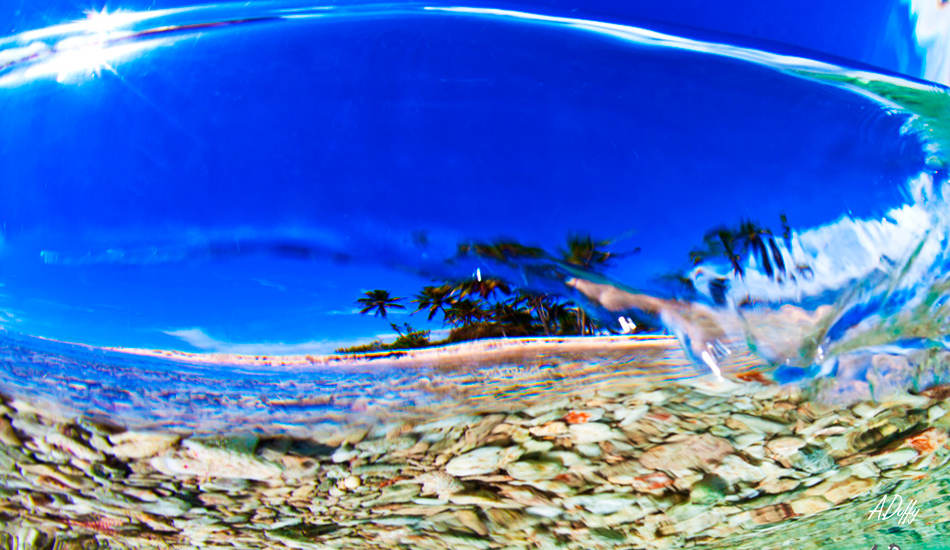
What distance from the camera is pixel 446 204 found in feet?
1.80

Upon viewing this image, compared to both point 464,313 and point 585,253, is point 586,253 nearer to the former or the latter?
point 585,253

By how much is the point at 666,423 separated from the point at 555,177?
459 millimetres

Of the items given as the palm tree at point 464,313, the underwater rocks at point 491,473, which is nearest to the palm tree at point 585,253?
the palm tree at point 464,313

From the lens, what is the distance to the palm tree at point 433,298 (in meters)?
0.57

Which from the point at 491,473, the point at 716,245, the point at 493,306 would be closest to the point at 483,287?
the point at 493,306

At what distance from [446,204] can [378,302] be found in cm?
14

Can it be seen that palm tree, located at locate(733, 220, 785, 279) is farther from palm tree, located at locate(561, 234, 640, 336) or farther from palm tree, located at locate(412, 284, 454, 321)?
palm tree, located at locate(412, 284, 454, 321)

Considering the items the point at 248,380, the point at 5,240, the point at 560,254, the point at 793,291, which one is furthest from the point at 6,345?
the point at 793,291

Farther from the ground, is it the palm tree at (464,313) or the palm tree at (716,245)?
the palm tree at (716,245)

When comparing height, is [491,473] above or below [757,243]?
below

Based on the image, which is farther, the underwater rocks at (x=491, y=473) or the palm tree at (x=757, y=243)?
the underwater rocks at (x=491, y=473)

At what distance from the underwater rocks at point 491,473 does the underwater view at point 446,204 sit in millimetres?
61

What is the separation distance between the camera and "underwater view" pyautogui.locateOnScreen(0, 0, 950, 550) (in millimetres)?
546

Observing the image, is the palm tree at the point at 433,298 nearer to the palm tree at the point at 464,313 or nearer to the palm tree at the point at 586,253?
the palm tree at the point at 464,313
